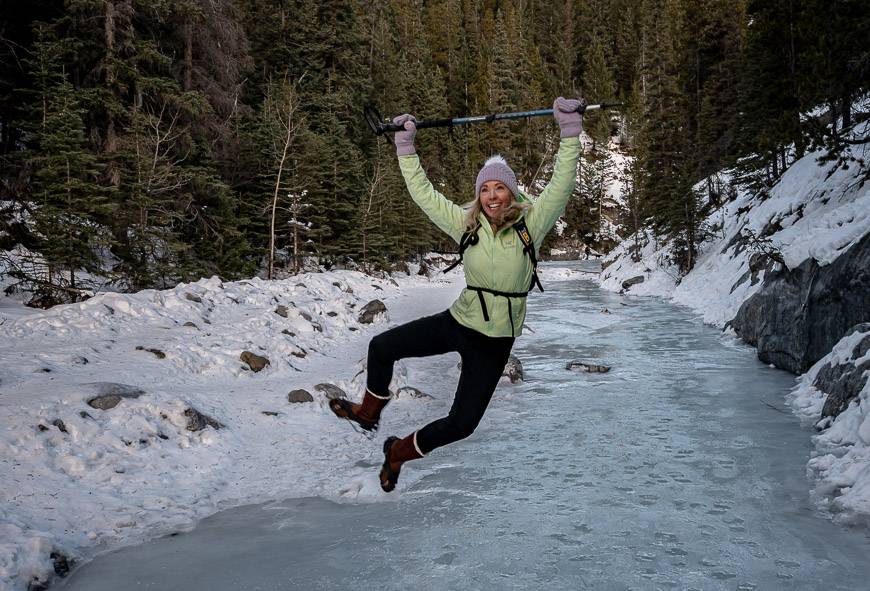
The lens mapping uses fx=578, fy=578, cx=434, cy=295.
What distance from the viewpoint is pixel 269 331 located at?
12.3 metres

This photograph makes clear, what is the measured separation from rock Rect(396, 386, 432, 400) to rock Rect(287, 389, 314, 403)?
1624mm

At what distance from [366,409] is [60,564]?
2718mm

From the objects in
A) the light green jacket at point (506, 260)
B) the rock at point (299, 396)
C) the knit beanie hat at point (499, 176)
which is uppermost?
the knit beanie hat at point (499, 176)

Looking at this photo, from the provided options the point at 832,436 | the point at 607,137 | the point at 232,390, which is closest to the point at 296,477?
the point at 232,390

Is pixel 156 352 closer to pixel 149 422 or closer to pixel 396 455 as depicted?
pixel 149 422

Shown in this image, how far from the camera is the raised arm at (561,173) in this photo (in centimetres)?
417

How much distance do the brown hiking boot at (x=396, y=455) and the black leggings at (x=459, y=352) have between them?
81 millimetres

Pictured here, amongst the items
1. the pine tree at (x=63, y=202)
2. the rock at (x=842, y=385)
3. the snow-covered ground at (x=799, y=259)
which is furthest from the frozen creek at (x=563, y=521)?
the pine tree at (x=63, y=202)

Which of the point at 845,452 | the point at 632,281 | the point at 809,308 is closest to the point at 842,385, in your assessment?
the point at 845,452

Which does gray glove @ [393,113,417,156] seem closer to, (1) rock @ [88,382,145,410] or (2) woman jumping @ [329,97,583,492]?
(2) woman jumping @ [329,97,583,492]

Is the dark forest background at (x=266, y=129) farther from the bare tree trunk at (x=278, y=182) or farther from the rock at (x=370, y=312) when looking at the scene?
the rock at (x=370, y=312)

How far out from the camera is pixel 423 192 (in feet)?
15.0

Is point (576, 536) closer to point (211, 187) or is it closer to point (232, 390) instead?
point (232, 390)

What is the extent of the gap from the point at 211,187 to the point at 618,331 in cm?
1642
